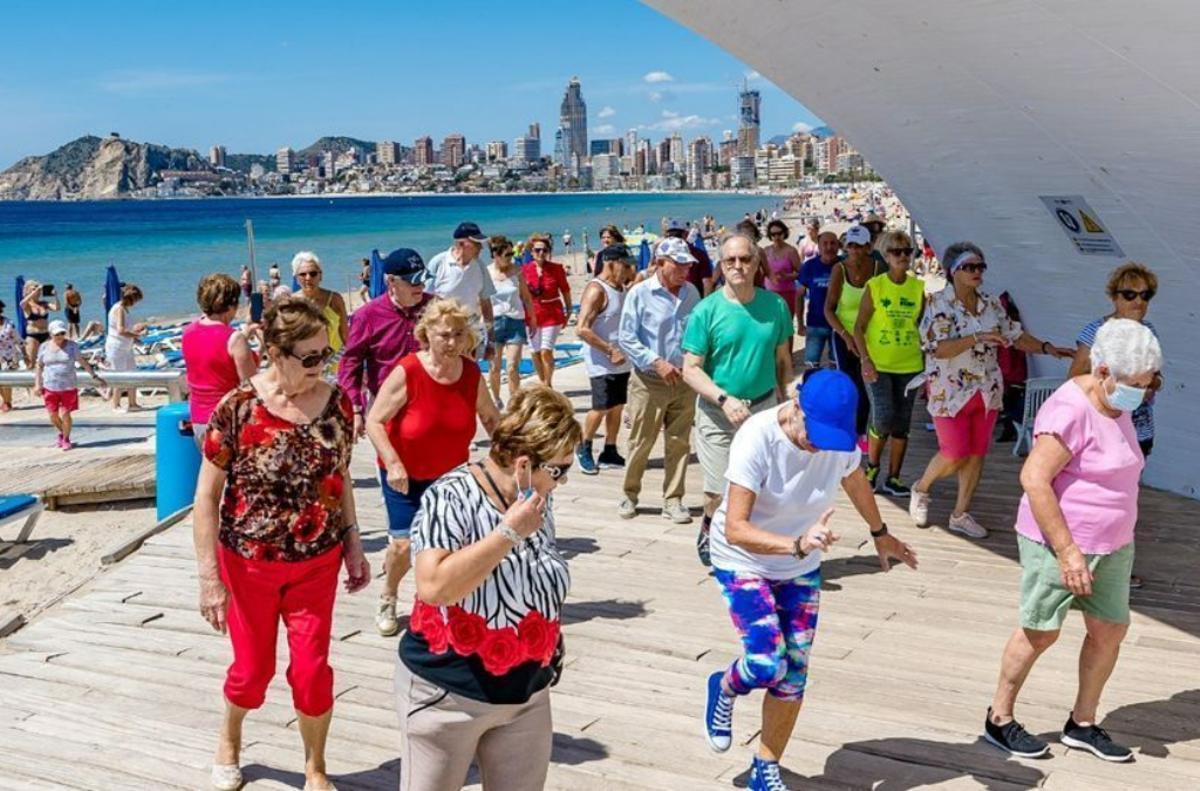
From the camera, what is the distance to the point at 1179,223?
6199mm

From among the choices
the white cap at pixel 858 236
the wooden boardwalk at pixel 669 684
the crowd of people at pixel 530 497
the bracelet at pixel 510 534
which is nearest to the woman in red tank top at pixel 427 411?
the crowd of people at pixel 530 497

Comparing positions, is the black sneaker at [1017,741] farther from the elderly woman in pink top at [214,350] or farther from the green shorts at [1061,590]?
the elderly woman in pink top at [214,350]

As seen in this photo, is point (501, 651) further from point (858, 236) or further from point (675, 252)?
point (858, 236)

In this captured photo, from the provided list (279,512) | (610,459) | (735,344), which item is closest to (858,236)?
(610,459)

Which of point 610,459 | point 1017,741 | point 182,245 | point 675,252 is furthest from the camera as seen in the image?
point 182,245

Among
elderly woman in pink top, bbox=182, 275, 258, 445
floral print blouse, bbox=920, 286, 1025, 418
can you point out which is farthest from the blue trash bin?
floral print blouse, bbox=920, 286, 1025, 418

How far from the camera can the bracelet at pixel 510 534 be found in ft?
8.71

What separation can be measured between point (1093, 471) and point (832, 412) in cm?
100

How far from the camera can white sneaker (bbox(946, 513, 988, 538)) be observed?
6.60 metres

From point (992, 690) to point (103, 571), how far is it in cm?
465

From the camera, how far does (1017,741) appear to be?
4066mm

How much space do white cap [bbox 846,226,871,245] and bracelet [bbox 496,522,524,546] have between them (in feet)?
19.0

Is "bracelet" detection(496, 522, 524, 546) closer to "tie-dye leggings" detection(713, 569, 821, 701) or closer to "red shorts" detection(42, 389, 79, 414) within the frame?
"tie-dye leggings" detection(713, 569, 821, 701)

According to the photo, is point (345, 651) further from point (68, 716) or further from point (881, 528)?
point (881, 528)
